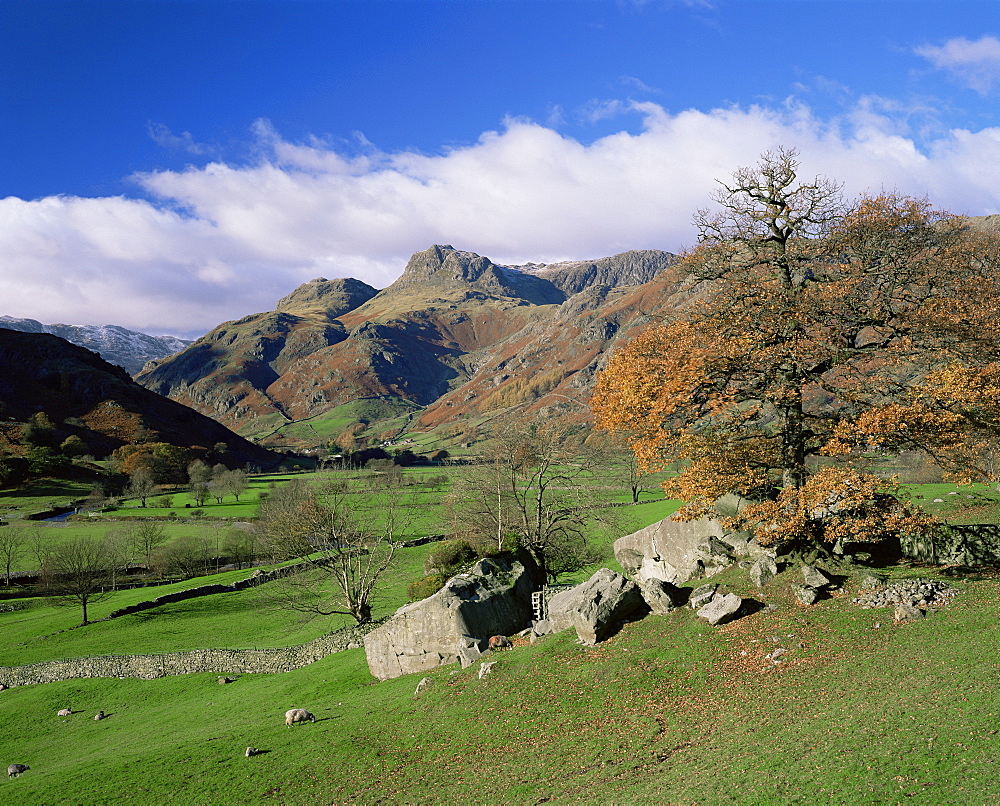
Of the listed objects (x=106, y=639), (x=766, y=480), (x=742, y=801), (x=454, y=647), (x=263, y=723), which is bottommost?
(x=106, y=639)

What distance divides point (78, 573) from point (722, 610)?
6411cm

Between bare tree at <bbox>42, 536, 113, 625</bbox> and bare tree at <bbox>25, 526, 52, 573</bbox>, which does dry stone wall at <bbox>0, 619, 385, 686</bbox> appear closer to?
bare tree at <bbox>42, 536, 113, 625</bbox>

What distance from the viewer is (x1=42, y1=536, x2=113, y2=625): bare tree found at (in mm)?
59531

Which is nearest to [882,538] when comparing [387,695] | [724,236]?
[724,236]

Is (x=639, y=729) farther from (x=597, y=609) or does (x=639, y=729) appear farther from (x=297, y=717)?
(x=297, y=717)

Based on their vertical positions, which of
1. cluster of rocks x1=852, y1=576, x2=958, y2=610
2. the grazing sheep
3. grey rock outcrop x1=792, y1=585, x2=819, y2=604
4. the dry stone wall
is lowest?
the dry stone wall

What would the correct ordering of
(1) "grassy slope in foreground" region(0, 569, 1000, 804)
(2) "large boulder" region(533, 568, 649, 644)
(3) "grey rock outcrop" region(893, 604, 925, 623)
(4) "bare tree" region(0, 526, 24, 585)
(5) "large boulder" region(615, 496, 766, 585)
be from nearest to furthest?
1. (1) "grassy slope in foreground" region(0, 569, 1000, 804)
2. (3) "grey rock outcrop" region(893, 604, 925, 623)
3. (2) "large boulder" region(533, 568, 649, 644)
4. (5) "large boulder" region(615, 496, 766, 585)
5. (4) "bare tree" region(0, 526, 24, 585)

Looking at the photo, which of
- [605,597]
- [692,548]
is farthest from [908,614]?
[605,597]

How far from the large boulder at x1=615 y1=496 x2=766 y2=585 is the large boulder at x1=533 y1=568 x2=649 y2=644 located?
335cm

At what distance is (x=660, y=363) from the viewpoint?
2322 cm

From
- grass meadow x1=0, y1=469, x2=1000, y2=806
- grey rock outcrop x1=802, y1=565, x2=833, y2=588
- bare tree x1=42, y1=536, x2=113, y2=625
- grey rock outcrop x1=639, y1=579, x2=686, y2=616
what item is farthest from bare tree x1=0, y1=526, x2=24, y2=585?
grey rock outcrop x1=802, y1=565, x2=833, y2=588

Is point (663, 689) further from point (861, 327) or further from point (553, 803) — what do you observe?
point (861, 327)

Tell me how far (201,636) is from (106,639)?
9965 mm

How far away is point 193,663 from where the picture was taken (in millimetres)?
41906
